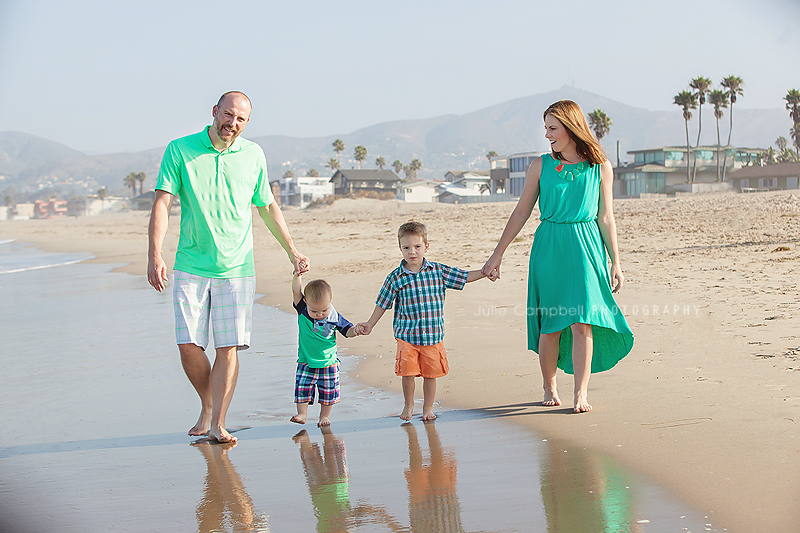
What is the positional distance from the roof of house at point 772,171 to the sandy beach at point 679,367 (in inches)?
1491

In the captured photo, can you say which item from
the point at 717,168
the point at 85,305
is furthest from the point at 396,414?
the point at 717,168

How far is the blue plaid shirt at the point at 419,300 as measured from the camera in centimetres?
395

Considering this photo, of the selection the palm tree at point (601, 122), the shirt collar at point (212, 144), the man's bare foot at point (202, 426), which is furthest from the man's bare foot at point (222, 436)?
the palm tree at point (601, 122)

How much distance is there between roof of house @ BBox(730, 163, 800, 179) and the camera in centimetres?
4531

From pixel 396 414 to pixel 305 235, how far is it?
729 inches

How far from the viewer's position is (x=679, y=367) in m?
4.49

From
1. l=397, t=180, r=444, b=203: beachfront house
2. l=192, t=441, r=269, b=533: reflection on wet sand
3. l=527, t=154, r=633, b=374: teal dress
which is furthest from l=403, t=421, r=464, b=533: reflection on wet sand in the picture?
l=397, t=180, r=444, b=203: beachfront house

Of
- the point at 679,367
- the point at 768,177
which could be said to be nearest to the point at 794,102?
the point at 768,177

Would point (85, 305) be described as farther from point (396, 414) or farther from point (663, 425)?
point (663, 425)

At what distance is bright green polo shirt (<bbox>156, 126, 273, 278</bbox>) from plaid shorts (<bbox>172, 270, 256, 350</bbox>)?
0.05 m

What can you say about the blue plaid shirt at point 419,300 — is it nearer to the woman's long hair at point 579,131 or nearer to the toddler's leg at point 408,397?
the toddler's leg at point 408,397

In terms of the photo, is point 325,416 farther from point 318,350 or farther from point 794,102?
point 794,102

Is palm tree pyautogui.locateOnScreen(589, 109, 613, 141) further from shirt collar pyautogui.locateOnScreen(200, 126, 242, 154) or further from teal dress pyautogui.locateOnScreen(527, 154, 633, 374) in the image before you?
shirt collar pyautogui.locateOnScreen(200, 126, 242, 154)

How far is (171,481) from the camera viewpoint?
9.98 ft
